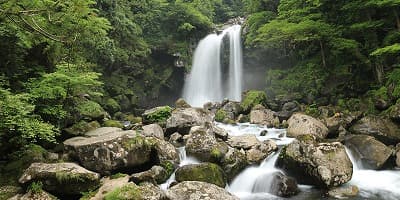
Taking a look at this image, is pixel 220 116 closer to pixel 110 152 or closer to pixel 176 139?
pixel 176 139

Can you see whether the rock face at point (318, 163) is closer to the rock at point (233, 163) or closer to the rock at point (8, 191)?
the rock at point (233, 163)

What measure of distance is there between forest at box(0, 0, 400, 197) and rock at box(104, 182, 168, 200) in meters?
2.39

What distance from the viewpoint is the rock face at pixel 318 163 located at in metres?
9.55

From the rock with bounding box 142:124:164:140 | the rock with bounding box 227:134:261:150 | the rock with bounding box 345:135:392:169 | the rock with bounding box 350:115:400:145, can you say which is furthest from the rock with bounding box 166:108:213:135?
the rock with bounding box 350:115:400:145

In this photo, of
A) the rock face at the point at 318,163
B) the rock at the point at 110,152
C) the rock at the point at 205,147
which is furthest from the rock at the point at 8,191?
the rock face at the point at 318,163

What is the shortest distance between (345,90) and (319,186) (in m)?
11.1

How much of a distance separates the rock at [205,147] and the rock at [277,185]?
4.79ft

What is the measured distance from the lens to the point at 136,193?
746 cm

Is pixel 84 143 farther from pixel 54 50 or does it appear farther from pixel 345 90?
pixel 345 90

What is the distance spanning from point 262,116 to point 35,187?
1367cm

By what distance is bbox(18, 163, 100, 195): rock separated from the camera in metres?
7.83

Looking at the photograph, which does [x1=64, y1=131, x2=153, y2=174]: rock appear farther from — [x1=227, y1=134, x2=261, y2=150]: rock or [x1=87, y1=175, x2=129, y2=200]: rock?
[x1=227, y1=134, x2=261, y2=150]: rock

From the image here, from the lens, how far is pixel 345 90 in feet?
62.7

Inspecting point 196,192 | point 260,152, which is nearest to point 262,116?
point 260,152
